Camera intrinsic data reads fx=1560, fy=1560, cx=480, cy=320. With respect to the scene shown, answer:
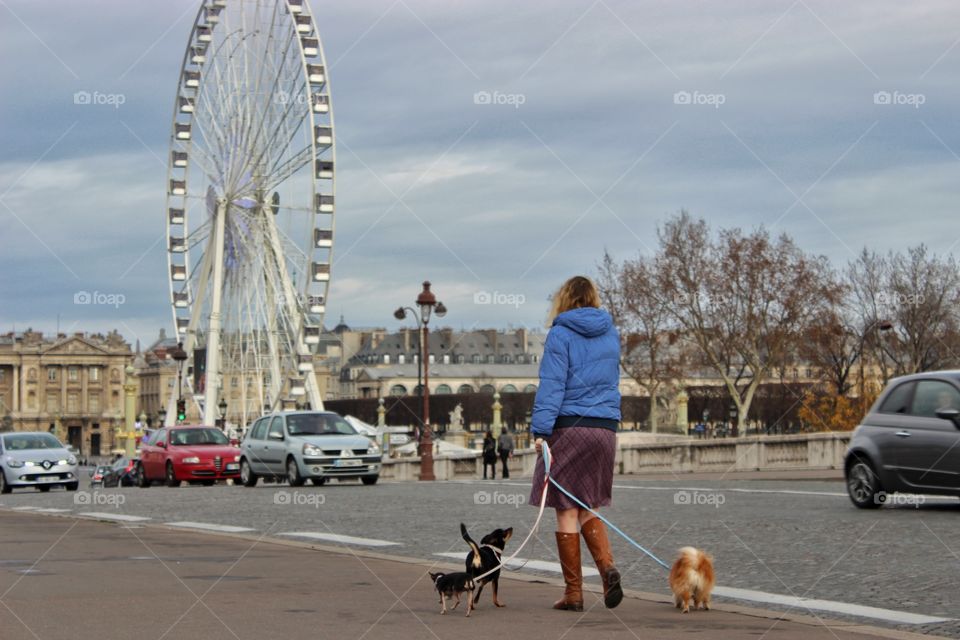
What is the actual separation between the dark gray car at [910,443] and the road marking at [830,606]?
7.20m

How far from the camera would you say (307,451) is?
28438 mm

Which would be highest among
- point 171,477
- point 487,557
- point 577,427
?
point 577,427

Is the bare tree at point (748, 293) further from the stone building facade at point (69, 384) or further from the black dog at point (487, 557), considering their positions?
the stone building facade at point (69, 384)

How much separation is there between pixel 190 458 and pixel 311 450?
5444 mm

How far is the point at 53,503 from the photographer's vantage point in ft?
77.9

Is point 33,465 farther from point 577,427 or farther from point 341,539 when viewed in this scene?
point 577,427

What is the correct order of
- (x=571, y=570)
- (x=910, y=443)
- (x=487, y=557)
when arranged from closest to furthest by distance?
(x=487, y=557) → (x=571, y=570) → (x=910, y=443)

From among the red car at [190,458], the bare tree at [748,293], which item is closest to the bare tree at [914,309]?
the bare tree at [748,293]

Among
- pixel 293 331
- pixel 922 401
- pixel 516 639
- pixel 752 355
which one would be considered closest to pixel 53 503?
pixel 922 401

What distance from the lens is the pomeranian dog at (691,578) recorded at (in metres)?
8.33

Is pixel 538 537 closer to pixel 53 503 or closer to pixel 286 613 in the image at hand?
pixel 286 613

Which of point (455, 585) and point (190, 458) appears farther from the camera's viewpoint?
point (190, 458)

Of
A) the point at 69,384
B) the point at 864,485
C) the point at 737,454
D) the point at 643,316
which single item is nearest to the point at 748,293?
the point at 643,316

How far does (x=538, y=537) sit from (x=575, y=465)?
617 centimetres
